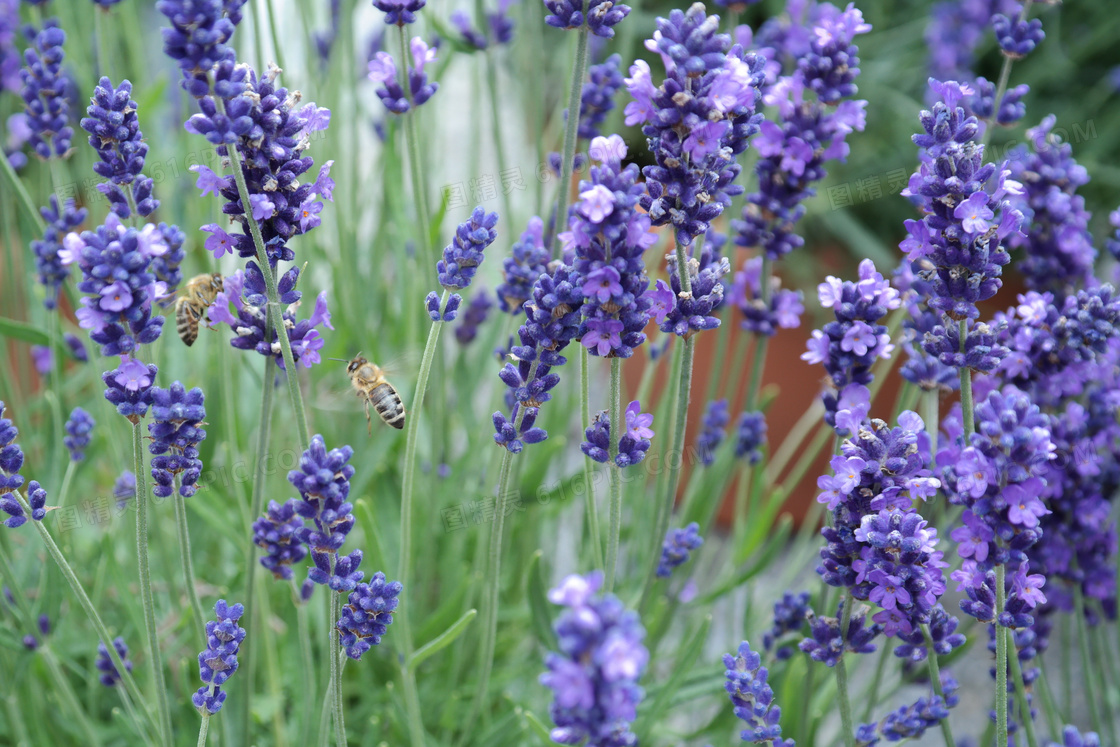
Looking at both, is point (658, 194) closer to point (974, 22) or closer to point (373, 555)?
point (373, 555)

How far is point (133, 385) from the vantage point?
843mm

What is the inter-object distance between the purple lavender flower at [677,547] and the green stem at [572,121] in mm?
474

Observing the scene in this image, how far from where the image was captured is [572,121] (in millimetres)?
1066

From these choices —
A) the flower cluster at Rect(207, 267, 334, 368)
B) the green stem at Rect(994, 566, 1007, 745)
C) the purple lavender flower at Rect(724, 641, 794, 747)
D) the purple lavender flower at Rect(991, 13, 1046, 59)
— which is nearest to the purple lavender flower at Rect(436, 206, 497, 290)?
the flower cluster at Rect(207, 267, 334, 368)

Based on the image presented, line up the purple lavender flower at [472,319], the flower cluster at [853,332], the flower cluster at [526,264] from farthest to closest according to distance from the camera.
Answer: the purple lavender flower at [472,319], the flower cluster at [526,264], the flower cluster at [853,332]

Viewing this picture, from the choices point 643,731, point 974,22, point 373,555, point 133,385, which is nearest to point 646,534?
point 643,731

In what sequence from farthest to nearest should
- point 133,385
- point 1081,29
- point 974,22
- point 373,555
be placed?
point 1081,29 → point 974,22 → point 373,555 → point 133,385

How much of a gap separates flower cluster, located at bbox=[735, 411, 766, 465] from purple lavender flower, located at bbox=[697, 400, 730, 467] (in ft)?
0.12

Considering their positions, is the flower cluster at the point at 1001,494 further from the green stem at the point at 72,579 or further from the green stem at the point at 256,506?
the green stem at the point at 72,579

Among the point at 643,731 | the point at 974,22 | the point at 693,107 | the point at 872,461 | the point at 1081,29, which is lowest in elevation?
the point at 643,731

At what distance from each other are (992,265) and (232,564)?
132cm

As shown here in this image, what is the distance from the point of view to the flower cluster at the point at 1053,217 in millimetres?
1262

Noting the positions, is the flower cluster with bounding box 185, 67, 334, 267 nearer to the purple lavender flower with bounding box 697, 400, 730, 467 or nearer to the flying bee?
the flying bee

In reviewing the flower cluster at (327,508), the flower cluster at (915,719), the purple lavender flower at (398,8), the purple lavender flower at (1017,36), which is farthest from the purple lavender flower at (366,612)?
the purple lavender flower at (1017,36)
